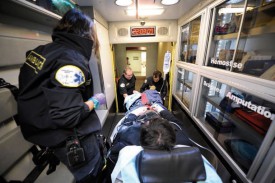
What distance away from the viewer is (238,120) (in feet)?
4.07

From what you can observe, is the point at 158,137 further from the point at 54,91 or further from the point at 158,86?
the point at 158,86

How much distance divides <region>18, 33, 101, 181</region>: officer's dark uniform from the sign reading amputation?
1.87m

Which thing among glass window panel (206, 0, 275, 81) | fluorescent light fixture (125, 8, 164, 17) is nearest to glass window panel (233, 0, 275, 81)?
glass window panel (206, 0, 275, 81)

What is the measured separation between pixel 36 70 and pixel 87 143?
0.60 metres

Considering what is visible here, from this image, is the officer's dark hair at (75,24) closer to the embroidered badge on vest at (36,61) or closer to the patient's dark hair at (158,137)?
the embroidered badge on vest at (36,61)

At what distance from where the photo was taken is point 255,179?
932 mm

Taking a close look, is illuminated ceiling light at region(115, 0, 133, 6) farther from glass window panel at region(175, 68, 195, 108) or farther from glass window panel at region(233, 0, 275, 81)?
glass window panel at region(175, 68, 195, 108)

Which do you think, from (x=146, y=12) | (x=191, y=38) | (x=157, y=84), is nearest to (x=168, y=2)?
(x=146, y=12)

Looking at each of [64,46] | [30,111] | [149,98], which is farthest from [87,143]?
[149,98]

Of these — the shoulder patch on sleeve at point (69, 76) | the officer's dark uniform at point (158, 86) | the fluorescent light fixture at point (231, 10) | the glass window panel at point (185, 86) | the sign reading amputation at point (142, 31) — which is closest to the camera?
the shoulder patch on sleeve at point (69, 76)

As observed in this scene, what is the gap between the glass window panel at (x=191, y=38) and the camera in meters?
1.90

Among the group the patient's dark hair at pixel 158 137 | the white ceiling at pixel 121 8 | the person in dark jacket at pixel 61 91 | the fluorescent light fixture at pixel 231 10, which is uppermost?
the white ceiling at pixel 121 8

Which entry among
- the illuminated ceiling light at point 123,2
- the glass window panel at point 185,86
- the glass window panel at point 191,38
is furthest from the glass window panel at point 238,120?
the illuminated ceiling light at point 123,2

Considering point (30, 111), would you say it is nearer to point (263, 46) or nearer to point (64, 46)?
point (64, 46)
